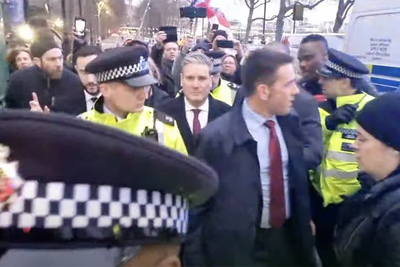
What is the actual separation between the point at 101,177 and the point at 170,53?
7.20 m

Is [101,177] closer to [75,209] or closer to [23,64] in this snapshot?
[75,209]

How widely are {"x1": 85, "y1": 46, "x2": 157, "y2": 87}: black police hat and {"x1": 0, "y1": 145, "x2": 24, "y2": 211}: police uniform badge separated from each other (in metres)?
2.09

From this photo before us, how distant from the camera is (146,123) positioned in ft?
10.0

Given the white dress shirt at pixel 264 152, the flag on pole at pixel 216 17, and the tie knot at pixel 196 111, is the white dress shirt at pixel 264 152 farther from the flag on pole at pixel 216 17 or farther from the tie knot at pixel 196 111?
the flag on pole at pixel 216 17

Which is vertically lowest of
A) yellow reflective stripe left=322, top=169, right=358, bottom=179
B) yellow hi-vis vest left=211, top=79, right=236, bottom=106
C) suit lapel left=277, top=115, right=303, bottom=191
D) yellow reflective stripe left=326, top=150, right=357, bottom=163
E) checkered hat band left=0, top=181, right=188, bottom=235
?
yellow reflective stripe left=322, top=169, right=358, bottom=179

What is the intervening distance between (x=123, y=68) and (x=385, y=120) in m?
1.39

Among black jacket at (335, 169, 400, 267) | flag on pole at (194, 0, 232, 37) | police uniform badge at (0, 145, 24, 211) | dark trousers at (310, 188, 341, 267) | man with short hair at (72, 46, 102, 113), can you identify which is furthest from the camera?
flag on pole at (194, 0, 232, 37)

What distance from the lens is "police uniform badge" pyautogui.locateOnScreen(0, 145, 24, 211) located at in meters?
0.97

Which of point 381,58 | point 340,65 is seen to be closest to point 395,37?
point 381,58

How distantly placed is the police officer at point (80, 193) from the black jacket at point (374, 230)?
1.41 m

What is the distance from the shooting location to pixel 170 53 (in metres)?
8.13

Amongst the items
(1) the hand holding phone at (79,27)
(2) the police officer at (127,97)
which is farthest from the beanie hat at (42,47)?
(1) the hand holding phone at (79,27)

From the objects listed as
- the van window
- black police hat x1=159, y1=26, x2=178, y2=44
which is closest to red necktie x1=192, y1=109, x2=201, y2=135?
the van window

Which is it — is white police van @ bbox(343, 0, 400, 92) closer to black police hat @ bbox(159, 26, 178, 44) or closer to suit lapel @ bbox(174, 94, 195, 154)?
suit lapel @ bbox(174, 94, 195, 154)
